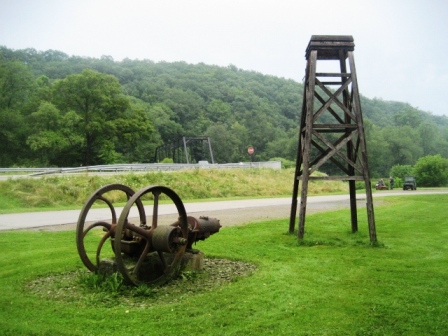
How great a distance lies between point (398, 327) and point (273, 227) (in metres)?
7.73

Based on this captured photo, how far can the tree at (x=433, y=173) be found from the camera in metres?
54.2

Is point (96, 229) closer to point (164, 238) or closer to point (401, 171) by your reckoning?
point (164, 238)

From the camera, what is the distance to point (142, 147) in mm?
68312

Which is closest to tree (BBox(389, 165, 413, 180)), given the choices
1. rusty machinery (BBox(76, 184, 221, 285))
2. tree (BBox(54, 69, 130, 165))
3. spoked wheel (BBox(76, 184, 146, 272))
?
tree (BBox(54, 69, 130, 165))

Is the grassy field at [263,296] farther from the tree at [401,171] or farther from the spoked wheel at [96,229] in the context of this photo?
the tree at [401,171]

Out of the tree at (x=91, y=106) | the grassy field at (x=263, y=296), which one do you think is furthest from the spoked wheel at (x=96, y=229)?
the tree at (x=91, y=106)

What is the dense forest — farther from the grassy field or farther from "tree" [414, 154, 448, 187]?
the grassy field

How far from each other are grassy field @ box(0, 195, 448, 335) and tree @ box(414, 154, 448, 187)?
50.5 meters

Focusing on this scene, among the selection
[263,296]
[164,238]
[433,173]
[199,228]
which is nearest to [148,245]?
[164,238]

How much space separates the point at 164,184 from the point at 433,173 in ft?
137

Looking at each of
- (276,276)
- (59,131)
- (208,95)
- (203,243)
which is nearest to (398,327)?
(276,276)

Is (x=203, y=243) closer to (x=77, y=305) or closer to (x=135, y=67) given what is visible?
(x=77, y=305)

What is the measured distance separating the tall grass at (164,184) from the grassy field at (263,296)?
12824mm

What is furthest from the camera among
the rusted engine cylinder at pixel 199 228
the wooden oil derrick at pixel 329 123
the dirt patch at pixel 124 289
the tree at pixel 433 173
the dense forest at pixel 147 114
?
the tree at pixel 433 173
